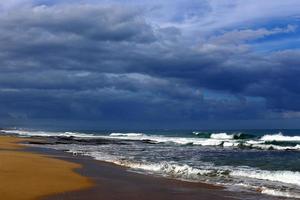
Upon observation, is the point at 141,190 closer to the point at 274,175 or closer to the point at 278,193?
the point at 278,193

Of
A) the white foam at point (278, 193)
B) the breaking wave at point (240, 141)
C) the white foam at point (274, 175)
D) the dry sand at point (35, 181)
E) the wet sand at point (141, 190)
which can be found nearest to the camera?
the dry sand at point (35, 181)

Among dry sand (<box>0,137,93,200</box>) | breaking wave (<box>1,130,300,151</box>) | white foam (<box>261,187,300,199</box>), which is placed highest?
breaking wave (<box>1,130,300,151</box>)

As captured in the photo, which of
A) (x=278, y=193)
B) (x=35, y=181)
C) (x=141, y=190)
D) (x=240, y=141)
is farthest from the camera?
(x=240, y=141)

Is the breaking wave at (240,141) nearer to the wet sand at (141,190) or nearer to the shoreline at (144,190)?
the wet sand at (141,190)

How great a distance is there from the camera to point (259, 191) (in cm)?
1574

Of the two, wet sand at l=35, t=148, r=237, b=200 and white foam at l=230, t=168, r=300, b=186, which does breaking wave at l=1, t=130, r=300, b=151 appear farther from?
wet sand at l=35, t=148, r=237, b=200

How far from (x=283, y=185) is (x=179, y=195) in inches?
213

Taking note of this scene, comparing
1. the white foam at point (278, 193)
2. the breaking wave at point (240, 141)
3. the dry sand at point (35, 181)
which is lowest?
the white foam at point (278, 193)

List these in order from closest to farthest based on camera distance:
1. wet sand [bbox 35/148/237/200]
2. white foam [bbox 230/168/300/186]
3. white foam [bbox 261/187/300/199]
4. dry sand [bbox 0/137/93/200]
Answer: dry sand [bbox 0/137/93/200], wet sand [bbox 35/148/237/200], white foam [bbox 261/187/300/199], white foam [bbox 230/168/300/186]

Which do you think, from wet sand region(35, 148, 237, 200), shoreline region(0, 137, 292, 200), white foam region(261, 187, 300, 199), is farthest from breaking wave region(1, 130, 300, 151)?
white foam region(261, 187, 300, 199)

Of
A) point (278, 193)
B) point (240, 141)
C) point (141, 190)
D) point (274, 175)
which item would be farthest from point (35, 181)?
point (240, 141)

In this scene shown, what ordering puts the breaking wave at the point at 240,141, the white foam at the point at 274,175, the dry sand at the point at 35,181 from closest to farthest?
the dry sand at the point at 35,181
the white foam at the point at 274,175
the breaking wave at the point at 240,141

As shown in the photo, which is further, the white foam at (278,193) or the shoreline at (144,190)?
the white foam at (278,193)

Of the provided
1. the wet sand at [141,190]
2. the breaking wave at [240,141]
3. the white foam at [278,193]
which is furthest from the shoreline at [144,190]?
the breaking wave at [240,141]
